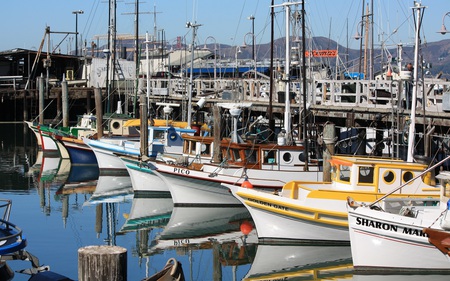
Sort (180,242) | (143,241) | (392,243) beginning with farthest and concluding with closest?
(143,241) < (180,242) < (392,243)

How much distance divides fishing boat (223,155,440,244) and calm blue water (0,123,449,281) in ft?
1.36

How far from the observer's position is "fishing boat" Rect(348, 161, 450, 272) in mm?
16969

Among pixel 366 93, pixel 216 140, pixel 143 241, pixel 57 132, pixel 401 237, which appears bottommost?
pixel 143 241

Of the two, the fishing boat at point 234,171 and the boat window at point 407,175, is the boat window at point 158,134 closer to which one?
the fishing boat at point 234,171

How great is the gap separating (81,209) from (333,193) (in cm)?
1067

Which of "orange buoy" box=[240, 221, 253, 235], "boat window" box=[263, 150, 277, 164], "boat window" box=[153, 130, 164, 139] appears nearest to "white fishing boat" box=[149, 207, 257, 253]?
"orange buoy" box=[240, 221, 253, 235]

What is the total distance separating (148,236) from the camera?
76.0 ft

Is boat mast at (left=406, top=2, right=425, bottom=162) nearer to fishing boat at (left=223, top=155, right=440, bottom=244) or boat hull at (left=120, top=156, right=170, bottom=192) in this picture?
fishing boat at (left=223, top=155, right=440, bottom=244)

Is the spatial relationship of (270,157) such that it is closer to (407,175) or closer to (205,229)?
(205,229)

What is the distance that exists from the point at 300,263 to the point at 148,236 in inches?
204

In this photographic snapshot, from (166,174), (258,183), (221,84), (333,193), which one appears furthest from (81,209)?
(221,84)

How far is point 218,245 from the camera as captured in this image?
21906mm

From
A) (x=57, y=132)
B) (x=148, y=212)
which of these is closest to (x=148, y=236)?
(x=148, y=212)

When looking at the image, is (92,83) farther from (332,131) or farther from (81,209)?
(332,131)
